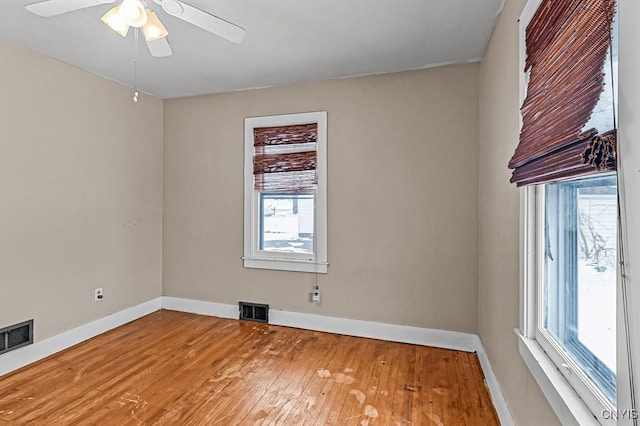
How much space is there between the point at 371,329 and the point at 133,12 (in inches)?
119

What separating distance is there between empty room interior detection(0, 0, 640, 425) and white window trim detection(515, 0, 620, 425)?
0.01 meters

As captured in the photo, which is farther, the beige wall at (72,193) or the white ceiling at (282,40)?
the beige wall at (72,193)

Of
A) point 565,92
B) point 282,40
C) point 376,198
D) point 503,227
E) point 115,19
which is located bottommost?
point 503,227

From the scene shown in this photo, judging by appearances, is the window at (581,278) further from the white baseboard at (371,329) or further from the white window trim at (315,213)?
the white window trim at (315,213)

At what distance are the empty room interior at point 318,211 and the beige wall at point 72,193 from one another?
2 centimetres

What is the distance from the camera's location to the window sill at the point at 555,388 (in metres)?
1.07

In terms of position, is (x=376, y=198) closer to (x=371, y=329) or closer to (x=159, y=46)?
(x=371, y=329)

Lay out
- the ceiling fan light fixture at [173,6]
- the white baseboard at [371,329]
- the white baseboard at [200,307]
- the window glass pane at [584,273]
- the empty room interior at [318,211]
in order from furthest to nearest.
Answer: the white baseboard at [200,307] → the white baseboard at [371,329] → the ceiling fan light fixture at [173,6] → the empty room interior at [318,211] → the window glass pane at [584,273]

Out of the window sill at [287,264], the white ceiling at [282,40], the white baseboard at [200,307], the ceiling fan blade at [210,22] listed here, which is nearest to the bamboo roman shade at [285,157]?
the white ceiling at [282,40]

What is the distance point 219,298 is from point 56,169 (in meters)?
2.00

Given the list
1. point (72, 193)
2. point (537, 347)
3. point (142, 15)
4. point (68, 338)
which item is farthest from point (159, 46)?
point (68, 338)

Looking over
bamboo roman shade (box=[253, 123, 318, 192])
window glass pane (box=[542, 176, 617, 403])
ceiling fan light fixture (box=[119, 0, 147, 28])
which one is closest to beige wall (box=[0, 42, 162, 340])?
bamboo roman shade (box=[253, 123, 318, 192])

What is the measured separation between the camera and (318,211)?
139 inches

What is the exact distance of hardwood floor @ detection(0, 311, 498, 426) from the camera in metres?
2.14
